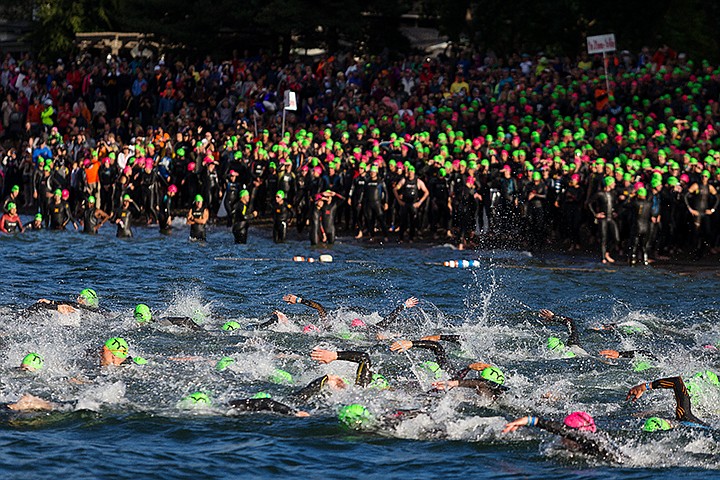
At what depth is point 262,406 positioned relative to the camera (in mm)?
11594

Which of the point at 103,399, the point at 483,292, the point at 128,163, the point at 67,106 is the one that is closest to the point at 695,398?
the point at 103,399

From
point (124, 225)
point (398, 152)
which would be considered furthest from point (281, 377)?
point (124, 225)

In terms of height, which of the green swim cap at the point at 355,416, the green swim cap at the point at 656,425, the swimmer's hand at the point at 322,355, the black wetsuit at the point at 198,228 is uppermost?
the black wetsuit at the point at 198,228

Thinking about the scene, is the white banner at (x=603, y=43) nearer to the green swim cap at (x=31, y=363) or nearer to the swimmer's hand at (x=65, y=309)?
the swimmer's hand at (x=65, y=309)

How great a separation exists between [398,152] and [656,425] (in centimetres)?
1513

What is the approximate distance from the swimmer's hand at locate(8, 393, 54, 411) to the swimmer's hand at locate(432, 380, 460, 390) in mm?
3740

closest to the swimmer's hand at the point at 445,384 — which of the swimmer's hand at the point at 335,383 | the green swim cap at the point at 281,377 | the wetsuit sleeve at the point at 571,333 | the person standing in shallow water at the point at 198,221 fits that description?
the swimmer's hand at the point at 335,383

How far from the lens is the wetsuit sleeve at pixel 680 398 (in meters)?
11.2

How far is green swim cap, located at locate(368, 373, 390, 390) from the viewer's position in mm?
12309

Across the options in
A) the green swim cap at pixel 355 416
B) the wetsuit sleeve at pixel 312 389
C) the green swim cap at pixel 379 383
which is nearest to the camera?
the green swim cap at pixel 355 416

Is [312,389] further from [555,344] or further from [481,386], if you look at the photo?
[555,344]

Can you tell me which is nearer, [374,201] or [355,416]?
[355,416]

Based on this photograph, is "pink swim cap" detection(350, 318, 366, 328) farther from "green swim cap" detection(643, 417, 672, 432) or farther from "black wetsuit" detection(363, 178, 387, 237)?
"black wetsuit" detection(363, 178, 387, 237)

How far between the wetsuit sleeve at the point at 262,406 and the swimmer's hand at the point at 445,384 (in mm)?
1484
